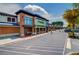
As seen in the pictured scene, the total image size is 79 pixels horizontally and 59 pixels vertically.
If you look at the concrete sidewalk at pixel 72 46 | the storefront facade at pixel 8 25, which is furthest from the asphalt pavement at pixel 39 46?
the storefront facade at pixel 8 25

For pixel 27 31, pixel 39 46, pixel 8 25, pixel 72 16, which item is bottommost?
pixel 39 46

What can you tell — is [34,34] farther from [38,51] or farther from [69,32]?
[69,32]

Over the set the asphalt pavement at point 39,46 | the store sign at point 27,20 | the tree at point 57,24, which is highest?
the store sign at point 27,20

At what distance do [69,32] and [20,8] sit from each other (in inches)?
35.5

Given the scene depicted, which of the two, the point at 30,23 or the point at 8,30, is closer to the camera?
the point at 8,30

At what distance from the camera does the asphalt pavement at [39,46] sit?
2578 millimetres

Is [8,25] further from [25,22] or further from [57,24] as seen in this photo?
[57,24]

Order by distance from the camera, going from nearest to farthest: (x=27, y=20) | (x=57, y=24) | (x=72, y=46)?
1. (x=72, y=46)
2. (x=27, y=20)
3. (x=57, y=24)

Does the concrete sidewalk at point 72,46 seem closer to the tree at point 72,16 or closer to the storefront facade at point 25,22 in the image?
the tree at point 72,16

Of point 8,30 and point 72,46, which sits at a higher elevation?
point 8,30

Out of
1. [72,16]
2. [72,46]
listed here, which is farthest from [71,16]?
[72,46]

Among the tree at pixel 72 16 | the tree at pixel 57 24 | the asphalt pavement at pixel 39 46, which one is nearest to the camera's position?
the asphalt pavement at pixel 39 46

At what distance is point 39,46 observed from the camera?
2654 millimetres
